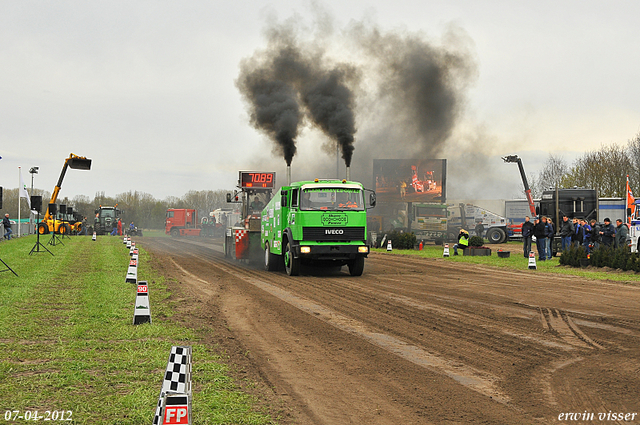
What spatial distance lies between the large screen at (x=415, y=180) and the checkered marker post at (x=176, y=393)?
3669cm

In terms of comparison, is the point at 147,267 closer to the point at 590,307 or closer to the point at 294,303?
the point at 294,303

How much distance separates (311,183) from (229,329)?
921cm

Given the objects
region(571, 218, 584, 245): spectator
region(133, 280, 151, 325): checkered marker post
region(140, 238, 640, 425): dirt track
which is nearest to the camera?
region(140, 238, 640, 425): dirt track

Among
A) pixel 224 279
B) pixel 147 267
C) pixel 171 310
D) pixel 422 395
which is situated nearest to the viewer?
pixel 422 395

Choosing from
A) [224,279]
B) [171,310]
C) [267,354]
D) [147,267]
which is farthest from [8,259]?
[267,354]

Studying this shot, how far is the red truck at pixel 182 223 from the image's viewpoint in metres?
61.6

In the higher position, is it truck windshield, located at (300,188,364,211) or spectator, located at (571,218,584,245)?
truck windshield, located at (300,188,364,211)

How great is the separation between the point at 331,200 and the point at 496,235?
Answer: 1092 inches

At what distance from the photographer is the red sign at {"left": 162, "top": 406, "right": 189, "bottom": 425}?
337 centimetres

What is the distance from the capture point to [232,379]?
5934mm

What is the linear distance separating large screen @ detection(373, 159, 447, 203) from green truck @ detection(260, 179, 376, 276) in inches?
875

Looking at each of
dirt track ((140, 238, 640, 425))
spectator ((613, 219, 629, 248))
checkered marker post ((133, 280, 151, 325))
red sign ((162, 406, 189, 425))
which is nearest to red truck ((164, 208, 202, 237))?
spectator ((613, 219, 629, 248))

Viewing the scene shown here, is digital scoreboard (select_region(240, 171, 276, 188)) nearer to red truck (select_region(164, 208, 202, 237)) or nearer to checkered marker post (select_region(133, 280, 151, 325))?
checkered marker post (select_region(133, 280, 151, 325))

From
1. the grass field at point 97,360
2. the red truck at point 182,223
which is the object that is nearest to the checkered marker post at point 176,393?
the grass field at point 97,360
